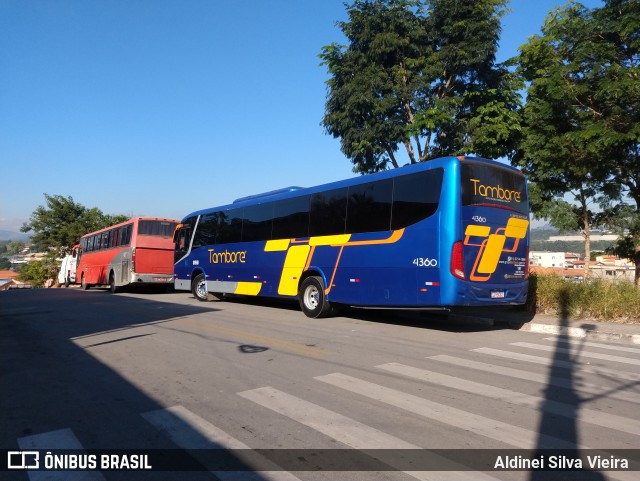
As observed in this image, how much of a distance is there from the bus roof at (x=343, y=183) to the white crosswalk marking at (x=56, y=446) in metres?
7.82

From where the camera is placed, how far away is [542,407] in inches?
198

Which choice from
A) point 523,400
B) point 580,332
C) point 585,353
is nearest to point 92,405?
point 523,400

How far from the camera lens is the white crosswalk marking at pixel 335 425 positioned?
3.47m

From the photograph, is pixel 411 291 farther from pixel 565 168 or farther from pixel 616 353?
pixel 565 168

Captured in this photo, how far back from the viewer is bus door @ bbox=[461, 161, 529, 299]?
9531mm

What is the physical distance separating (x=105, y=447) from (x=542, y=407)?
423cm

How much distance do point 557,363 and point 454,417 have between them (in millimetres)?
3387

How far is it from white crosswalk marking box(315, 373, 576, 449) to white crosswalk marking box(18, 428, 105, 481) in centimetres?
284

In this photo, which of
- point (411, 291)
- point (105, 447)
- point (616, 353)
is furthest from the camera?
point (411, 291)

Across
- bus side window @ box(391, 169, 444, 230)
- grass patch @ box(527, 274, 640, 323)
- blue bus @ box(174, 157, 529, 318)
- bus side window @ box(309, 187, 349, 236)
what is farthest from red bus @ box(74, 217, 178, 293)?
grass patch @ box(527, 274, 640, 323)

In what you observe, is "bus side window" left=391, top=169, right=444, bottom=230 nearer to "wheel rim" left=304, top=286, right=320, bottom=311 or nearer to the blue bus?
the blue bus

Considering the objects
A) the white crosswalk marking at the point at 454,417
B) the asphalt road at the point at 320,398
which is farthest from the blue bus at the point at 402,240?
the white crosswalk marking at the point at 454,417

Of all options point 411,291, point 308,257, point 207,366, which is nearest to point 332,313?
point 308,257

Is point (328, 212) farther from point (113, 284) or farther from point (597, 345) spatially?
point (113, 284)
